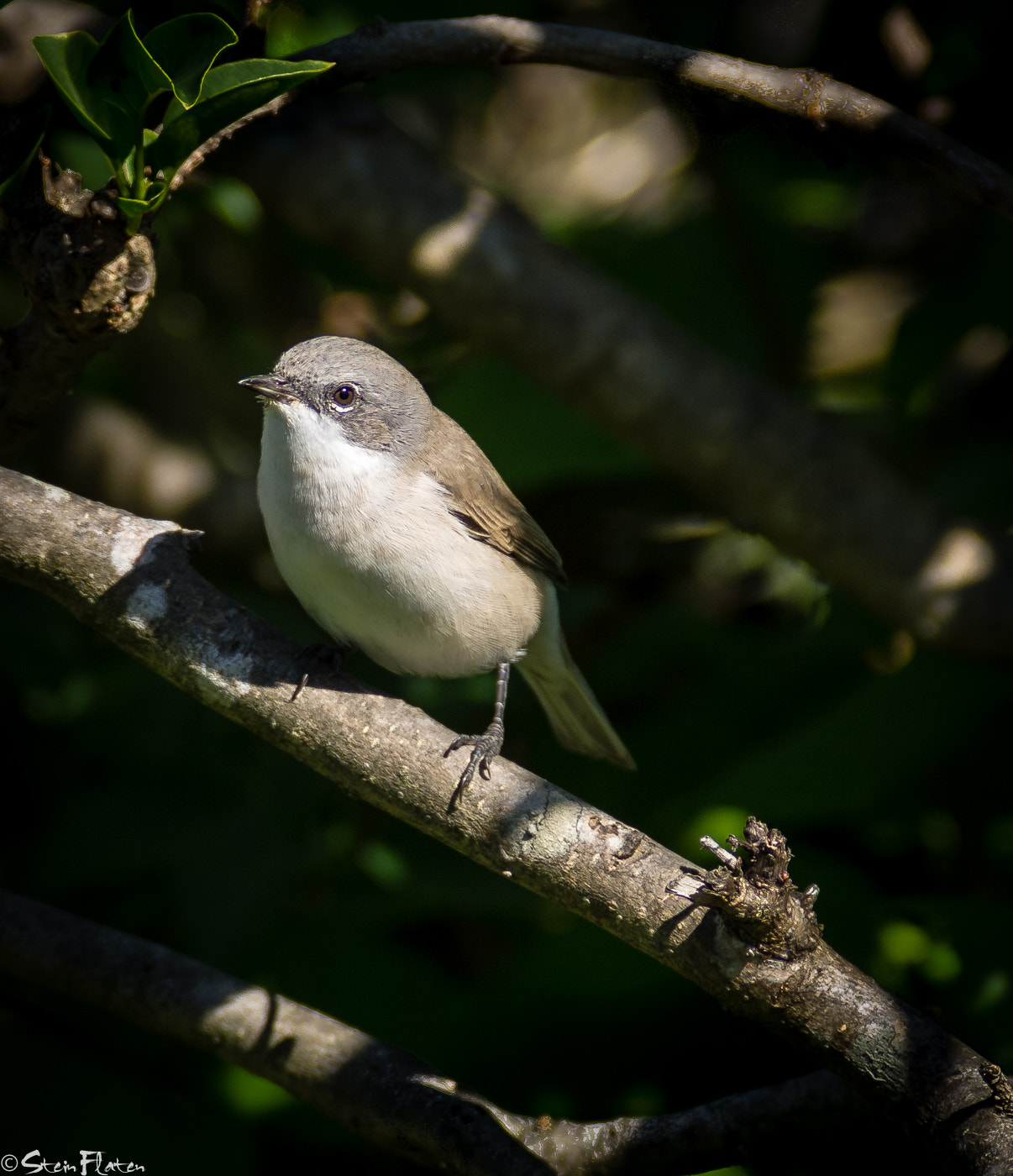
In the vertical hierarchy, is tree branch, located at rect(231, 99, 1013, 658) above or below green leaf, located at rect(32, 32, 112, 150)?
below

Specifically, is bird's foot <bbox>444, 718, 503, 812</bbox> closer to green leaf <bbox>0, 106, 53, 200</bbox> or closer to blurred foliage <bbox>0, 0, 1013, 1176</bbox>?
blurred foliage <bbox>0, 0, 1013, 1176</bbox>

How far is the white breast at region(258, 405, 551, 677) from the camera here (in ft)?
9.54

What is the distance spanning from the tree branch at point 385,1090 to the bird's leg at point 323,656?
0.91 meters

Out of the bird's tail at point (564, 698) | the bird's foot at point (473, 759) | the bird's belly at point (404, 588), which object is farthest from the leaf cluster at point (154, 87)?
the bird's tail at point (564, 698)

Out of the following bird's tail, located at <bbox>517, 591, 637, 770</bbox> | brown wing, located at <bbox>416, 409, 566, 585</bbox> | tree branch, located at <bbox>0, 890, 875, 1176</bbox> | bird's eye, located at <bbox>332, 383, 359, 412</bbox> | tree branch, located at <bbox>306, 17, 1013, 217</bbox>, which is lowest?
tree branch, located at <bbox>0, 890, 875, 1176</bbox>

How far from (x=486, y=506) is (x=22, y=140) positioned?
160 centimetres

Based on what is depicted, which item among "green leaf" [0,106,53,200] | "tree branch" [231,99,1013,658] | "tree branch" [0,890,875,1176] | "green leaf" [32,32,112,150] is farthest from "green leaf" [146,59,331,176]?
"tree branch" [0,890,875,1176]

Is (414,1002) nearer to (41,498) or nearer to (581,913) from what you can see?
(581,913)

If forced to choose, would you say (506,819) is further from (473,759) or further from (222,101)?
A: (222,101)

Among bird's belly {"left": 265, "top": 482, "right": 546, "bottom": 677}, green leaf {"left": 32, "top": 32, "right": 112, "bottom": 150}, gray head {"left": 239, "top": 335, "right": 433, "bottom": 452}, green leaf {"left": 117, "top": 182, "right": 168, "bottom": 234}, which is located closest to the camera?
green leaf {"left": 32, "top": 32, "right": 112, "bottom": 150}

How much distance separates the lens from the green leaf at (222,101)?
84.5 inches

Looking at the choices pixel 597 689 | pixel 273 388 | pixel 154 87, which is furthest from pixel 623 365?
pixel 154 87

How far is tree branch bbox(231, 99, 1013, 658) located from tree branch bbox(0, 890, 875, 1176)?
1995 millimetres

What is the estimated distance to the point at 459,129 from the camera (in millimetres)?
6719
